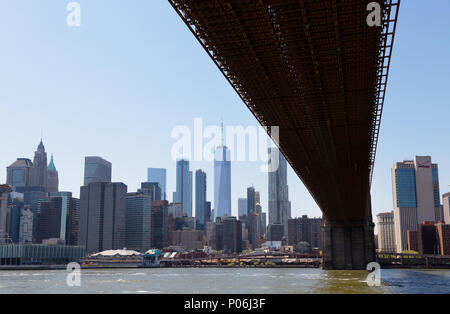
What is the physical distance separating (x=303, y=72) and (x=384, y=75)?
4.36 meters

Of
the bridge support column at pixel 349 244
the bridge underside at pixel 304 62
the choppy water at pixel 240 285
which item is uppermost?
the bridge underside at pixel 304 62

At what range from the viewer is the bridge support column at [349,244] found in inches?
3713

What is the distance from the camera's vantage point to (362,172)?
55562mm

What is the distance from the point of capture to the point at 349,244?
95.7 m

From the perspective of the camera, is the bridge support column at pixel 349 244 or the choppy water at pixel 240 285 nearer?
the choppy water at pixel 240 285

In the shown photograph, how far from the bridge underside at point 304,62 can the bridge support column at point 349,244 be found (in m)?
48.5

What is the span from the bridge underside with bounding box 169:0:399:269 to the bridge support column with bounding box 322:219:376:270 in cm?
4848

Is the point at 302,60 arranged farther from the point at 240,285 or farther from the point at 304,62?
the point at 240,285

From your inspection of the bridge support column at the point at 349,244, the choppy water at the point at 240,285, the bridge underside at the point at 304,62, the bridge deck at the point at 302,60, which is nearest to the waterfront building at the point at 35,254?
the choppy water at the point at 240,285

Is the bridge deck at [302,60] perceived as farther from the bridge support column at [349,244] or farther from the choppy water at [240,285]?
the bridge support column at [349,244]

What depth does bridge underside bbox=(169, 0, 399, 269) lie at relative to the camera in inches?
858

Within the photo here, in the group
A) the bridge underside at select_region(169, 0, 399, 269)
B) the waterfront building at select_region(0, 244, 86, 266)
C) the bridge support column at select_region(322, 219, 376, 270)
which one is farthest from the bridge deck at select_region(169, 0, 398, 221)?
the waterfront building at select_region(0, 244, 86, 266)

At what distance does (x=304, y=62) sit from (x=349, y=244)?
74514 mm

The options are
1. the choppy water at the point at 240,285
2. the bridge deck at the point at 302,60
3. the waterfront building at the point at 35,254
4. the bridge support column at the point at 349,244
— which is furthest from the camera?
the waterfront building at the point at 35,254
